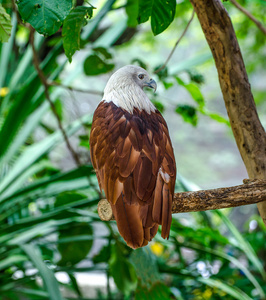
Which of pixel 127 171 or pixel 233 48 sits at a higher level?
pixel 233 48

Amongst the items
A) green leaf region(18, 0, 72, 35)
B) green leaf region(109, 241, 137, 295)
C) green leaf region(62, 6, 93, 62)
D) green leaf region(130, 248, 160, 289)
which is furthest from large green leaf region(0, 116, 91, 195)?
green leaf region(18, 0, 72, 35)

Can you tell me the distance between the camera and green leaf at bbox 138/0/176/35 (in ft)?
2.67

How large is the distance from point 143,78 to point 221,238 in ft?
2.40

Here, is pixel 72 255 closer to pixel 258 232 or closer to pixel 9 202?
pixel 9 202

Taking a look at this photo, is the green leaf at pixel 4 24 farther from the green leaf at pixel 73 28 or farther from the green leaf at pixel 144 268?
the green leaf at pixel 144 268

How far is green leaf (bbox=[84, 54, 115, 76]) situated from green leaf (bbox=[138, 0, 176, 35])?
1.81ft

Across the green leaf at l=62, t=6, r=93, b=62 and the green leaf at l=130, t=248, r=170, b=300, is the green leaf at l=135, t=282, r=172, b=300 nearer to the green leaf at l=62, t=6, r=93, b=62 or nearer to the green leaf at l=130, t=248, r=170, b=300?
the green leaf at l=130, t=248, r=170, b=300

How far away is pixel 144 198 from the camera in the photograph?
27.8 inches

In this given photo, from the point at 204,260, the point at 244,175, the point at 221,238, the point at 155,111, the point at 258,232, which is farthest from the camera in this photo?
the point at 244,175

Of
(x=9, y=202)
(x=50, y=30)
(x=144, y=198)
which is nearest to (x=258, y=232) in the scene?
(x=9, y=202)

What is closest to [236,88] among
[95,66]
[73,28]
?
[73,28]

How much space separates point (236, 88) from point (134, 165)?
0.35m

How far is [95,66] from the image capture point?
1402 millimetres

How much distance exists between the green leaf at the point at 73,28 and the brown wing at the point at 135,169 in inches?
5.8
